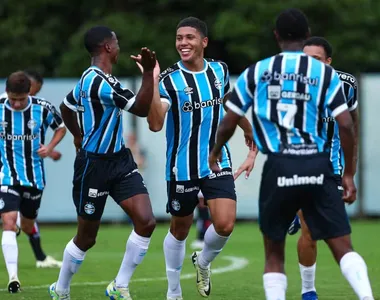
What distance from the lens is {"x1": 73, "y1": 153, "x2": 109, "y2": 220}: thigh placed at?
29.9ft

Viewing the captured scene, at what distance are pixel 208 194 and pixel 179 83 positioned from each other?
40.2 inches

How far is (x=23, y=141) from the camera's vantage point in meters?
12.0

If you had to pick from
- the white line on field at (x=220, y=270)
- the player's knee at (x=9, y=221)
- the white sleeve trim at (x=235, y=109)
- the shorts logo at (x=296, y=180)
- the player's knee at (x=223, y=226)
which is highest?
the white sleeve trim at (x=235, y=109)

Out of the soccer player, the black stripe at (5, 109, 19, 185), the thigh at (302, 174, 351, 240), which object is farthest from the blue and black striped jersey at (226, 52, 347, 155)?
the black stripe at (5, 109, 19, 185)

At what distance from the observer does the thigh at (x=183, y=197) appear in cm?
953

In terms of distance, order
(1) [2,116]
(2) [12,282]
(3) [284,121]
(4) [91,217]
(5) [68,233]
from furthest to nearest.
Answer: (5) [68,233] < (1) [2,116] < (2) [12,282] < (4) [91,217] < (3) [284,121]

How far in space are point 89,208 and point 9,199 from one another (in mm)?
2633

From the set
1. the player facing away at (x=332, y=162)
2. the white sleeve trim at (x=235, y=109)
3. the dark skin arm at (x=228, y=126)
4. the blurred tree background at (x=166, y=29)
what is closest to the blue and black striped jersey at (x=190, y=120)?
the player facing away at (x=332, y=162)

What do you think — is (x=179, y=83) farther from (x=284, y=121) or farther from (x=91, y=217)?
(x=284, y=121)

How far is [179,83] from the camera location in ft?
31.2

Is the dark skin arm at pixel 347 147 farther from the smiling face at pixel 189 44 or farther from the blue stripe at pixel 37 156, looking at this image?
the blue stripe at pixel 37 156

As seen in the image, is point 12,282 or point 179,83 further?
point 12,282

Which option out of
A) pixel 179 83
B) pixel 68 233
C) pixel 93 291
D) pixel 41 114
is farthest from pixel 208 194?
pixel 68 233

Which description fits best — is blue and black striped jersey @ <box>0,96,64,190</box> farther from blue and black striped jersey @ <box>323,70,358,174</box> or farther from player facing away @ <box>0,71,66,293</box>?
blue and black striped jersey @ <box>323,70,358,174</box>
